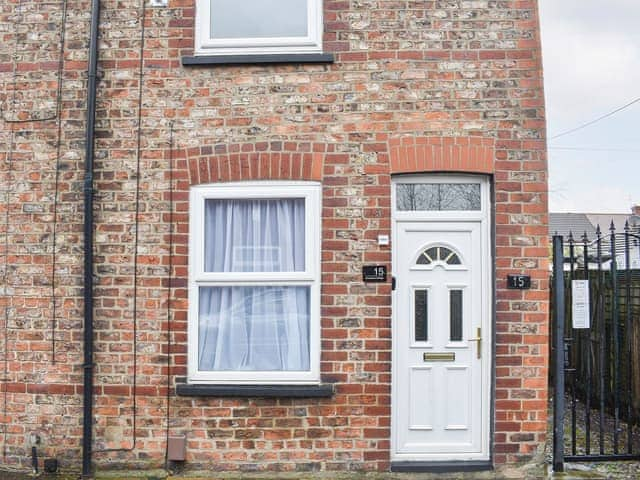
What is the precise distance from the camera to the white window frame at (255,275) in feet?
18.0

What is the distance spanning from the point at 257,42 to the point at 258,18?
10.7 inches

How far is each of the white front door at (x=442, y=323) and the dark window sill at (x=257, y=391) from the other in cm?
70

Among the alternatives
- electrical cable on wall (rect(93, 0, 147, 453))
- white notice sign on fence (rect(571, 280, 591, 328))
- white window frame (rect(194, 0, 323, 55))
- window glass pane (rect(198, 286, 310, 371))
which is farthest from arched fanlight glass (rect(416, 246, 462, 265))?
electrical cable on wall (rect(93, 0, 147, 453))

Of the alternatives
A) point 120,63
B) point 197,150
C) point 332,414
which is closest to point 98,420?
point 332,414

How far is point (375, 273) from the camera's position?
5445 millimetres

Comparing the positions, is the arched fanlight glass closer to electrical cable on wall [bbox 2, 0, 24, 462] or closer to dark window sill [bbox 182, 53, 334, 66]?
dark window sill [bbox 182, 53, 334, 66]

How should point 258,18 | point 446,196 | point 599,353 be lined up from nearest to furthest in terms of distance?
point 446,196 < point 258,18 < point 599,353

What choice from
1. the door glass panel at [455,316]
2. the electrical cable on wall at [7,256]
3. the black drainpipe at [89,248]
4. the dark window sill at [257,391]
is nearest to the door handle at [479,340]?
the door glass panel at [455,316]

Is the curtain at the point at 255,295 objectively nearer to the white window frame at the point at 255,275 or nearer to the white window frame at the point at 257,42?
the white window frame at the point at 255,275

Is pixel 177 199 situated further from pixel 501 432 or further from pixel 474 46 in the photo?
pixel 501 432

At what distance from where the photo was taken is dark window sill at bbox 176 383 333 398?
17.6 feet

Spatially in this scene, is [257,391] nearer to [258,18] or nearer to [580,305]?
[580,305]

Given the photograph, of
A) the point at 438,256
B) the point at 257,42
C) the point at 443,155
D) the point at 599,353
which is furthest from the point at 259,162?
the point at 599,353

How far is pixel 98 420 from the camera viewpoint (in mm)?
5520
